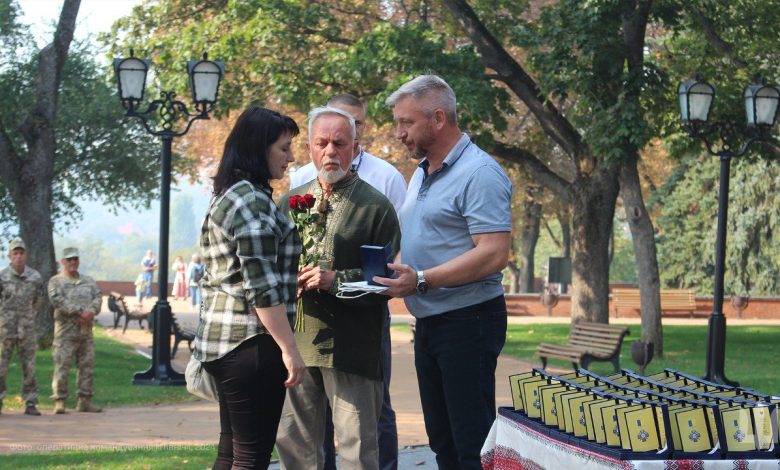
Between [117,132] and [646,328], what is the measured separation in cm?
1603

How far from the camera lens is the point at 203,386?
4.72 metres

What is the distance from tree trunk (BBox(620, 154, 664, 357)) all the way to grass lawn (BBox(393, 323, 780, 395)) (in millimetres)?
566

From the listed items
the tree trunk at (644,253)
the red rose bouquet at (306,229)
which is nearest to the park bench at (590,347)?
the tree trunk at (644,253)

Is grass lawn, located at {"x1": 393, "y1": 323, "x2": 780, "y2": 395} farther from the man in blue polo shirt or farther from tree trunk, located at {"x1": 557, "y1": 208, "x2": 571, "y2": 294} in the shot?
the man in blue polo shirt

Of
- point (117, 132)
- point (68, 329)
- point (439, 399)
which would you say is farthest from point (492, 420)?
point (117, 132)

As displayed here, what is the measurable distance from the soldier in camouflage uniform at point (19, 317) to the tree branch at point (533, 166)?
34.3ft

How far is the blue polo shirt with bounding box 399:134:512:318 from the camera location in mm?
4984

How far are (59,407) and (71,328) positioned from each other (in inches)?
36.9

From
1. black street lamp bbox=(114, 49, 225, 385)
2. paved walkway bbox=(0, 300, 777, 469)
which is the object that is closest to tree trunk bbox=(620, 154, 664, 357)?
paved walkway bbox=(0, 300, 777, 469)

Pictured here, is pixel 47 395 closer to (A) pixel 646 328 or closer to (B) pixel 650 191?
(A) pixel 646 328

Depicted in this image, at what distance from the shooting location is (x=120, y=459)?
365 inches

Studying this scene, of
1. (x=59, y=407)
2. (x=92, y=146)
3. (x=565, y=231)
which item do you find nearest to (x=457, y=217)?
(x=59, y=407)

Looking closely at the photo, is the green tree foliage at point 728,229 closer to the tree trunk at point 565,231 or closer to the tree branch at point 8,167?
the tree trunk at point 565,231

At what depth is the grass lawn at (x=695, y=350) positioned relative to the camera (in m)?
18.5
